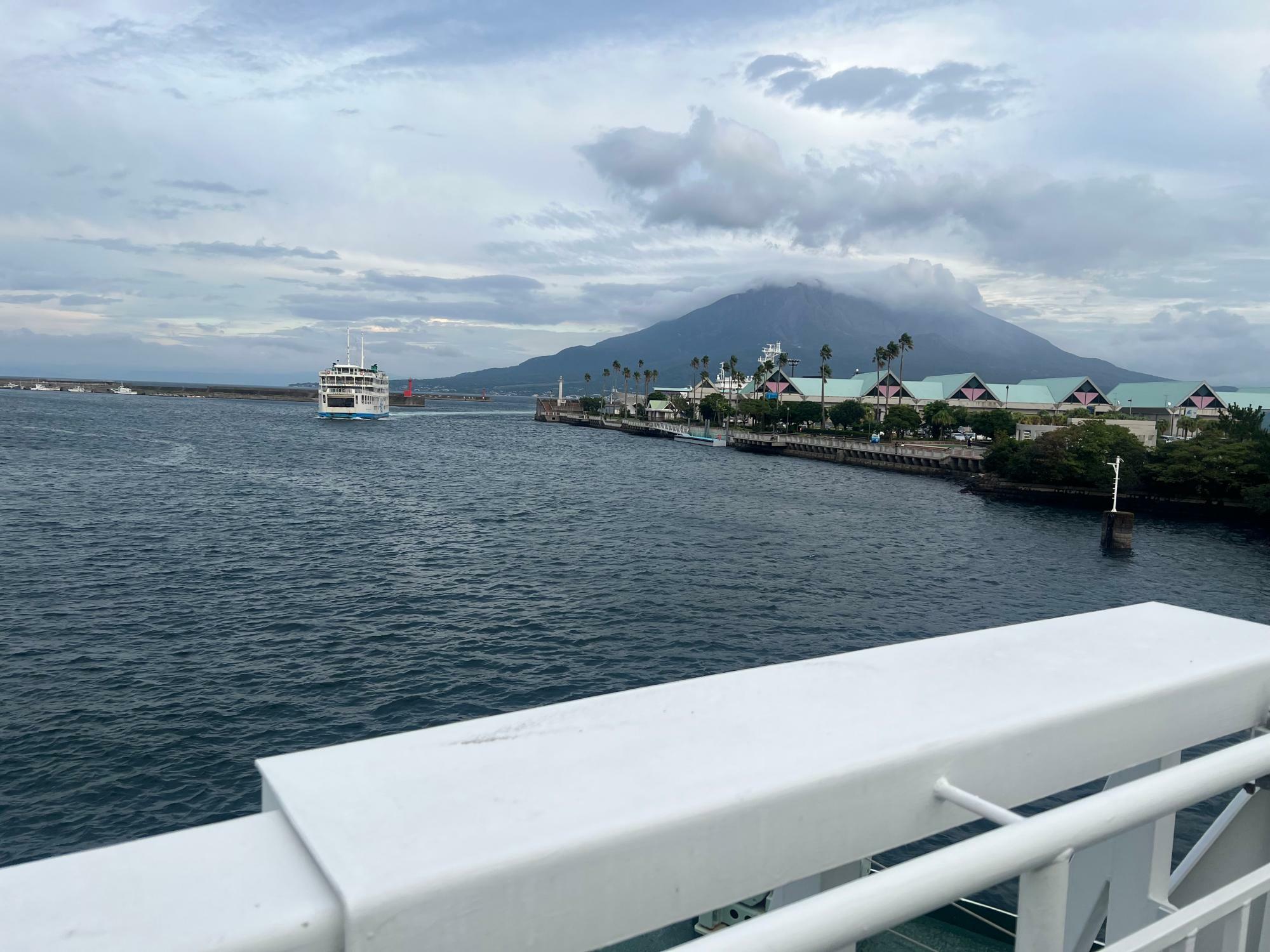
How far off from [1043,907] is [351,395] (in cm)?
11963

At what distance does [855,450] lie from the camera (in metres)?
77.0

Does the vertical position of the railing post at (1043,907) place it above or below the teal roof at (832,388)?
below

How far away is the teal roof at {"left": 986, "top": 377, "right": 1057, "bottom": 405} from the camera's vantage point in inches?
4434

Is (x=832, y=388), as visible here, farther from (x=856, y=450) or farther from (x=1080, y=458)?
(x=1080, y=458)

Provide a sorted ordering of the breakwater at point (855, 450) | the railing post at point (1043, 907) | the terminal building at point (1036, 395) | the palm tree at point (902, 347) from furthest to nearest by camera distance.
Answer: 1. the terminal building at point (1036, 395)
2. the palm tree at point (902, 347)
3. the breakwater at point (855, 450)
4. the railing post at point (1043, 907)

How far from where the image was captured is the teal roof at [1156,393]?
103812mm

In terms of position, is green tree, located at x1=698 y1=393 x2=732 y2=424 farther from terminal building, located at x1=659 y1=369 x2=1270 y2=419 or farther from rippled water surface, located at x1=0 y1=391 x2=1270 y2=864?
rippled water surface, located at x1=0 y1=391 x2=1270 y2=864

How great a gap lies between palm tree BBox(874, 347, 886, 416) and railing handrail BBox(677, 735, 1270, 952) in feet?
325

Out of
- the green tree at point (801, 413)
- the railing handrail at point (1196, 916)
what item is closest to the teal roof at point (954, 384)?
the green tree at point (801, 413)

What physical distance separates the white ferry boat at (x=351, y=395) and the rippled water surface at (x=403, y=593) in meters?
61.0

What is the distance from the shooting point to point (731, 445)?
9375 centimetres

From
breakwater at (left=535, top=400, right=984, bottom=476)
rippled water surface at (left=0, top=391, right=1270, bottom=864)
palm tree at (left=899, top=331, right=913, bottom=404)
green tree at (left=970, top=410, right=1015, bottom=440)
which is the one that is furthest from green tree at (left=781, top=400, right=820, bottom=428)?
rippled water surface at (left=0, top=391, right=1270, bottom=864)

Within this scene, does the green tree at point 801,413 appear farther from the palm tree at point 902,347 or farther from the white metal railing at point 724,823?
the white metal railing at point 724,823

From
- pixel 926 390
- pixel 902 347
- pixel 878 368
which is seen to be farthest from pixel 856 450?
pixel 926 390
